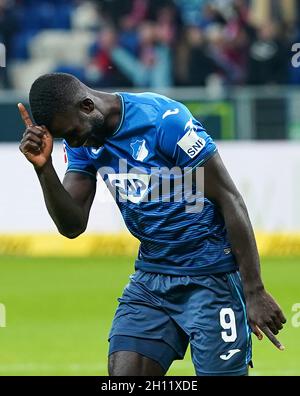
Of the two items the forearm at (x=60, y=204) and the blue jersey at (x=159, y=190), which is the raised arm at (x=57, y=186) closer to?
the forearm at (x=60, y=204)

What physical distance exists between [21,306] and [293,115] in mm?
5581

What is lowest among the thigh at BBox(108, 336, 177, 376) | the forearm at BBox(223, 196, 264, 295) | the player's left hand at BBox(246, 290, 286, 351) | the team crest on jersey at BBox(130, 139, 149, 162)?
the thigh at BBox(108, 336, 177, 376)

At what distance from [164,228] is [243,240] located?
1.59ft

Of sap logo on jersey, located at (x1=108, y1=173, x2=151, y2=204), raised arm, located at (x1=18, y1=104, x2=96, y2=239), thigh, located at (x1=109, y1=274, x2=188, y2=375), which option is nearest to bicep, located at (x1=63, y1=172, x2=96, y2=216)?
raised arm, located at (x1=18, y1=104, x2=96, y2=239)

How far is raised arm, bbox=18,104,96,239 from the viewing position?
236 inches

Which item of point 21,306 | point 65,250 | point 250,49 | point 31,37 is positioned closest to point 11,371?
point 21,306

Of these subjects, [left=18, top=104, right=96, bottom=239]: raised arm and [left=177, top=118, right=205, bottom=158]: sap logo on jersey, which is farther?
[left=177, top=118, right=205, bottom=158]: sap logo on jersey

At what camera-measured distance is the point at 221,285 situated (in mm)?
6426

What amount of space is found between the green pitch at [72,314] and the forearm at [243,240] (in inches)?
145

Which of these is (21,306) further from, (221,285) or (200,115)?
(221,285)

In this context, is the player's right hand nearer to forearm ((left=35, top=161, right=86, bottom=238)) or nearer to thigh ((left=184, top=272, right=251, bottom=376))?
forearm ((left=35, top=161, right=86, bottom=238))

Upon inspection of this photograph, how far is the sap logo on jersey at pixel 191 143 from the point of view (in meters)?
6.16

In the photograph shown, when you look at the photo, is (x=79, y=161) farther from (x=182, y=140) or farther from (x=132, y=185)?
(x=182, y=140)
